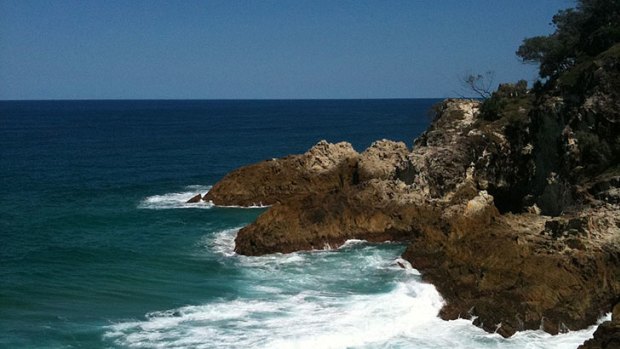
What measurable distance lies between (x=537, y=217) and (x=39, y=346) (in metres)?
22.1

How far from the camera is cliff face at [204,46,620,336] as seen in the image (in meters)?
25.6

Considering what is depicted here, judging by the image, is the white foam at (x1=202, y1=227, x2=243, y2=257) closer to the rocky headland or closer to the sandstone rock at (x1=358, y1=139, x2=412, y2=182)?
the rocky headland

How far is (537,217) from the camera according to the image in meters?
32.2

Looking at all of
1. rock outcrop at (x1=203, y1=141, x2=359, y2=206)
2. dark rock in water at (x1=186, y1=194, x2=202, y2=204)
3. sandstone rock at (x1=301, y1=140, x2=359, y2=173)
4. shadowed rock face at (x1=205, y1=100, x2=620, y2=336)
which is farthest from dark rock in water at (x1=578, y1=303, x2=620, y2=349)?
dark rock in water at (x1=186, y1=194, x2=202, y2=204)

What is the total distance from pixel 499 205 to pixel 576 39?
1387 centimetres

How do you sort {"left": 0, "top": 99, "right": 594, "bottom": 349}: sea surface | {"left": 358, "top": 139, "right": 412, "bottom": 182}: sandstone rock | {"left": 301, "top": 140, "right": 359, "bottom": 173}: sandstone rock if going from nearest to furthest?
{"left": 0, "top": 99, "right": 594, "bottom": 349}: sea surface < {"left": 358, "top": 139, "right": 412, "bottom": 182}: sandstone rock < {"left": 301, "top": 140, "right": 359, "bottom": 173}: sandstone rock

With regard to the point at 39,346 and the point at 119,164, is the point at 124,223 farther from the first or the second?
the point at 119,164

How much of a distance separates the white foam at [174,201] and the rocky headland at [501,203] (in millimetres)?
1564

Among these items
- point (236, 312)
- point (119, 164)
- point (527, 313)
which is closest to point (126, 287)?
point (236, 312)

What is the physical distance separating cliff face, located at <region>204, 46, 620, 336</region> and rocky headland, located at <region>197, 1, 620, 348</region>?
0.06 meters

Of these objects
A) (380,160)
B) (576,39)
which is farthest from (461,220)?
(576,39)

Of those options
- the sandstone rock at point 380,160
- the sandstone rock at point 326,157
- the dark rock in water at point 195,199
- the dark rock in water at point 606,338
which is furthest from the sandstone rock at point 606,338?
the dark rock in water at point 195,199

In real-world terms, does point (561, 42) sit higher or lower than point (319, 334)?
higher

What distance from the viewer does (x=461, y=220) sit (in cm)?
3281
